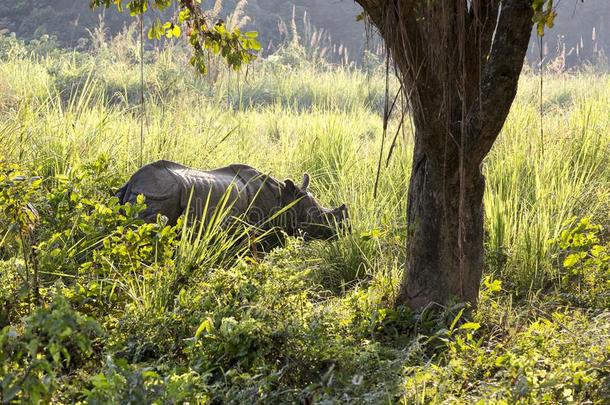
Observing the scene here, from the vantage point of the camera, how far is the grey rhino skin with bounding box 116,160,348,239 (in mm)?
5676

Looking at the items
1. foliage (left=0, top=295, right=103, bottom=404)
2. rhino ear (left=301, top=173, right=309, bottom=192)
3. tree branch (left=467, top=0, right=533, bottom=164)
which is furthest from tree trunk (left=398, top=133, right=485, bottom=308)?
foliage (left=0, top=295, right=103, bottom=404)

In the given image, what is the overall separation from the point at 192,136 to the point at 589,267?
3258 millimetres

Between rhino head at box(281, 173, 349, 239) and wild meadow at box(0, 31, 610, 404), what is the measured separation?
19cm

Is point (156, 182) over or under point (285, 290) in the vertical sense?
over

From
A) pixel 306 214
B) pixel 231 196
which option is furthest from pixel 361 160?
pixel 231 196

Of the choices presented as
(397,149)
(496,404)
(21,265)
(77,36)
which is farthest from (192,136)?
(77,36)

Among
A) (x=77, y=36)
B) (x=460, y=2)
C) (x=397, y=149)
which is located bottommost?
(x=77, y=36)

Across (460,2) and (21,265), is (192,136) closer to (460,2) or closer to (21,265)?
(21,265)

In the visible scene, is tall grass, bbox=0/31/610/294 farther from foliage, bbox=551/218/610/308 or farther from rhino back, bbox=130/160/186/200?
rhino back, bbox=130/160/186/200

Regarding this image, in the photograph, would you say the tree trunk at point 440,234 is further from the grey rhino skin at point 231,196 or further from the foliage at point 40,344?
the foliage at point 40,344

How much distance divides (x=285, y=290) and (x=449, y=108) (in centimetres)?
122

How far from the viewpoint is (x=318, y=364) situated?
13.3 ft

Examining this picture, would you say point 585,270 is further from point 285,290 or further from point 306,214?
point 306,214

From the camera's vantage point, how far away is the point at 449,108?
Answer: 13.9 ft
